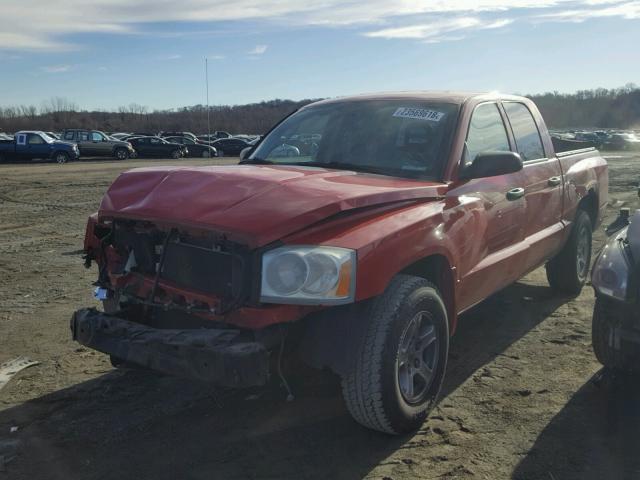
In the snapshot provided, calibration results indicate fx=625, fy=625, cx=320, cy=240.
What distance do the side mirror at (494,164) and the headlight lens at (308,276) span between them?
147 centimetres

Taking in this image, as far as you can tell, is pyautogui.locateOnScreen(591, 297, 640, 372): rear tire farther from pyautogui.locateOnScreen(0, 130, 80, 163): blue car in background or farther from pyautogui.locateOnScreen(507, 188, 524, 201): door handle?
pyautogui.locateOnScreen(0, 130, 80, 163): blue car in background

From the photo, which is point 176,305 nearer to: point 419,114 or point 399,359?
point 399,359

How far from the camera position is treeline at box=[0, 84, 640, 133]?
95.8 metres

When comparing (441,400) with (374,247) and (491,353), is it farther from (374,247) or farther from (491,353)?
Result: (374,247)

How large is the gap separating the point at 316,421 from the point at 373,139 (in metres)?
1.96

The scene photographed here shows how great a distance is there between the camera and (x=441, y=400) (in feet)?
12.9

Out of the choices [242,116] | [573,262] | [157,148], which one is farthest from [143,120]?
[573,262]

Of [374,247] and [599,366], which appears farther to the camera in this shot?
[599,366]

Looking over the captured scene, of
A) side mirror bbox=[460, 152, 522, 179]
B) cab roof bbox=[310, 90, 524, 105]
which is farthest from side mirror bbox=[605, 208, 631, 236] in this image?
cab roof bbox=[310, 90, 524, 105]

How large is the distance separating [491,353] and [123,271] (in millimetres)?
2763

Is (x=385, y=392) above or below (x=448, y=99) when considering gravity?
below

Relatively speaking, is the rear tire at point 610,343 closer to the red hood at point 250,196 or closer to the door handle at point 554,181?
the red hood at point 250,196

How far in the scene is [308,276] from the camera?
297 centimetres

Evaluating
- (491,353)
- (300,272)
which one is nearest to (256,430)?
(300,272)
